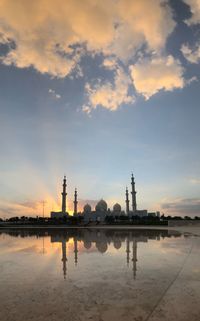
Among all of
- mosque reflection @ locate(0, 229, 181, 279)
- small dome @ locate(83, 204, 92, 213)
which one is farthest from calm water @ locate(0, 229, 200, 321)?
small dome @ locate(83, 204, 92, 213)

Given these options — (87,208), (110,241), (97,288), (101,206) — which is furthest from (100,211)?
(97,288)

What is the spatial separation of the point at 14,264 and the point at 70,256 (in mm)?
3236

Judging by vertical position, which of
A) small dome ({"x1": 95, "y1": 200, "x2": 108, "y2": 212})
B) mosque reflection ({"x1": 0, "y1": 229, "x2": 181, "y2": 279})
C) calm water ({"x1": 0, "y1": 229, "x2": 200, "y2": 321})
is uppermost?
small dome ({"x1": 95, "y1": 200, "x2": 108, "y2": 212})

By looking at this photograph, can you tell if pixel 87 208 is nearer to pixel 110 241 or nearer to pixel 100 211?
pixel 100 211

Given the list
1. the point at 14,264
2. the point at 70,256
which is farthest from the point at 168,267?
the point at 14,264

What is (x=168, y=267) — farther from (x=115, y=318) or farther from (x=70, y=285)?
(x=115, y=318)

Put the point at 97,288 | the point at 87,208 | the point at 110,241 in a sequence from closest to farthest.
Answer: the point at 97,288 → the point at 110,241 → the point at 87,208

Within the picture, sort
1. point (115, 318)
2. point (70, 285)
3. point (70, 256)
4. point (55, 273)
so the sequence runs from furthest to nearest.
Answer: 1. point (70, 256)
2. point (55, 273)
3. point (70, 285)
4. point (115, 318)

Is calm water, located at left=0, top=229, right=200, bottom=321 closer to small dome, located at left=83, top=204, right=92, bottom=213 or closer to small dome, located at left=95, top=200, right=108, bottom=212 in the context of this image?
small dome, located at left=95, top=200, right=108, bottom=212

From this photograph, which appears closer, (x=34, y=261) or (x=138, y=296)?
(x=138, y=296)

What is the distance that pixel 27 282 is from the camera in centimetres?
940

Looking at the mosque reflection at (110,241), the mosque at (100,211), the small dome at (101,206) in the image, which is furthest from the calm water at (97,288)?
the small dome at (101,206)

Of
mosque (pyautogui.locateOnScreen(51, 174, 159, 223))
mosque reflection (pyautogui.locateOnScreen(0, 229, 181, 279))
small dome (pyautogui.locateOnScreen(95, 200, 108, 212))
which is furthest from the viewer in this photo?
small dome (pyautogui.locateOnScreen(95, 200, 108, 212))

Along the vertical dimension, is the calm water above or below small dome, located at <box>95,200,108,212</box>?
below
